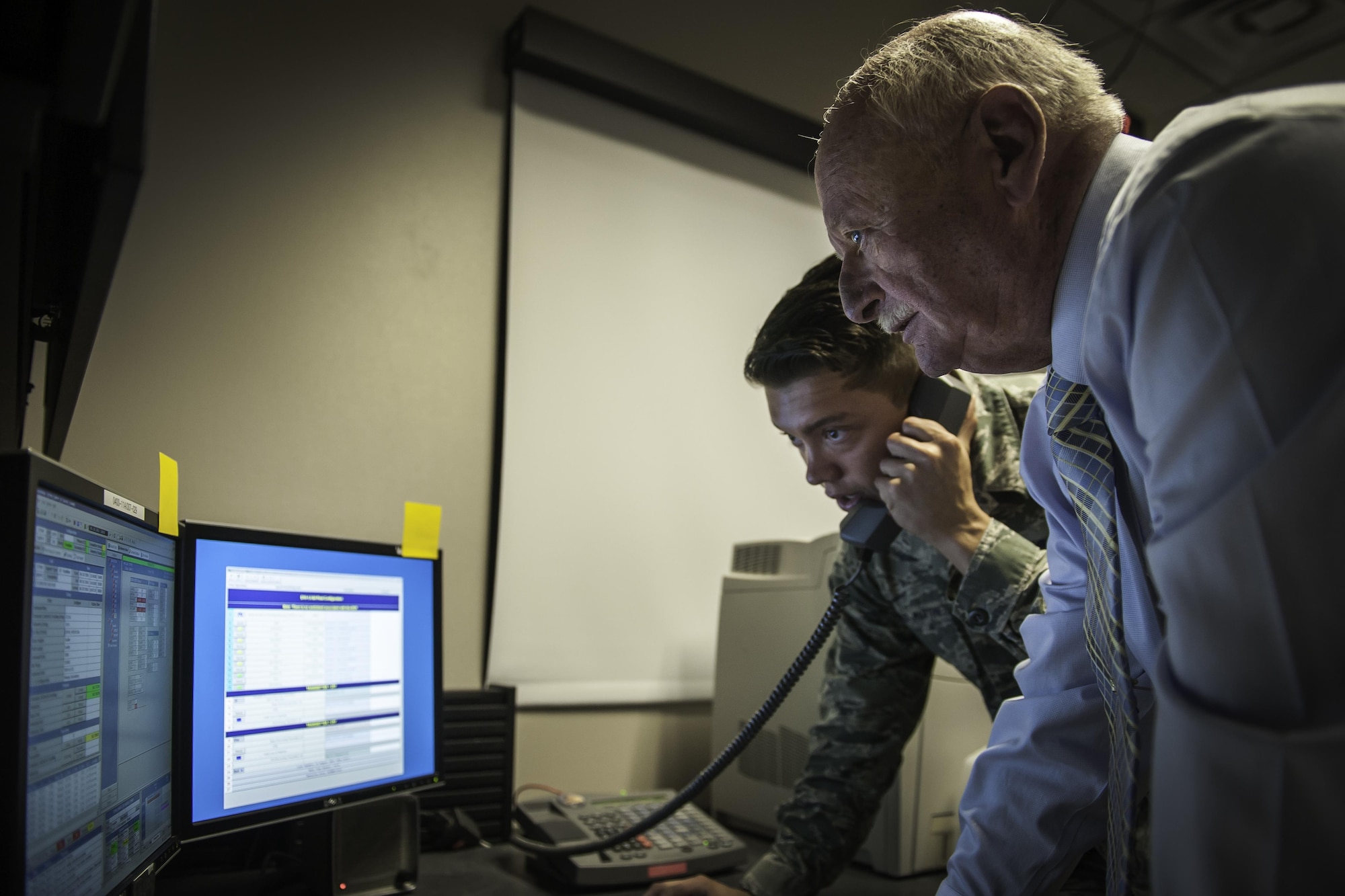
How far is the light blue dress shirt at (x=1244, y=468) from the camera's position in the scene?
0.39m

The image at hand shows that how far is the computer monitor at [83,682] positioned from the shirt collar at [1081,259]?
742mm

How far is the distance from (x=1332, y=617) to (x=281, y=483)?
4.65 feet

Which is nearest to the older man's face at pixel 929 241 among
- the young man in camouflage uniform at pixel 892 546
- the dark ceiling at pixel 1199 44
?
the young man in camouflage uniform at pixel 892 546

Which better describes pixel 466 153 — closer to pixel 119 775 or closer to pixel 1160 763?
pixel 119 775

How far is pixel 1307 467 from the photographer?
391mm

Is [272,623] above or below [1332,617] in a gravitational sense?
below

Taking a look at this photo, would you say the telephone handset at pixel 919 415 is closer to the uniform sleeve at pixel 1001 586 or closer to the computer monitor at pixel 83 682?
the uniform sleeve at pixel 1001 586

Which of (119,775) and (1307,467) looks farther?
(119,775)

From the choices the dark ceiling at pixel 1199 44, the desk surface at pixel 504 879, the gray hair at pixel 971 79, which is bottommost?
the desk surface at pixel 504 879

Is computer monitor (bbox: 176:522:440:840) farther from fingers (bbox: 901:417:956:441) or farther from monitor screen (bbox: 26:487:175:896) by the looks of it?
fingers (bbox: 901:417:956:441)

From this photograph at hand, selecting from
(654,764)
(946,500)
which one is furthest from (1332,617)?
(654,764)

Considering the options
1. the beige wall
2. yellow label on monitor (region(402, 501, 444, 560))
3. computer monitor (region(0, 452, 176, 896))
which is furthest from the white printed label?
the beige wall

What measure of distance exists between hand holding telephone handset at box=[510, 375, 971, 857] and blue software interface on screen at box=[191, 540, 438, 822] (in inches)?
10.1

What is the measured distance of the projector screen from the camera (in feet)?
5.42
